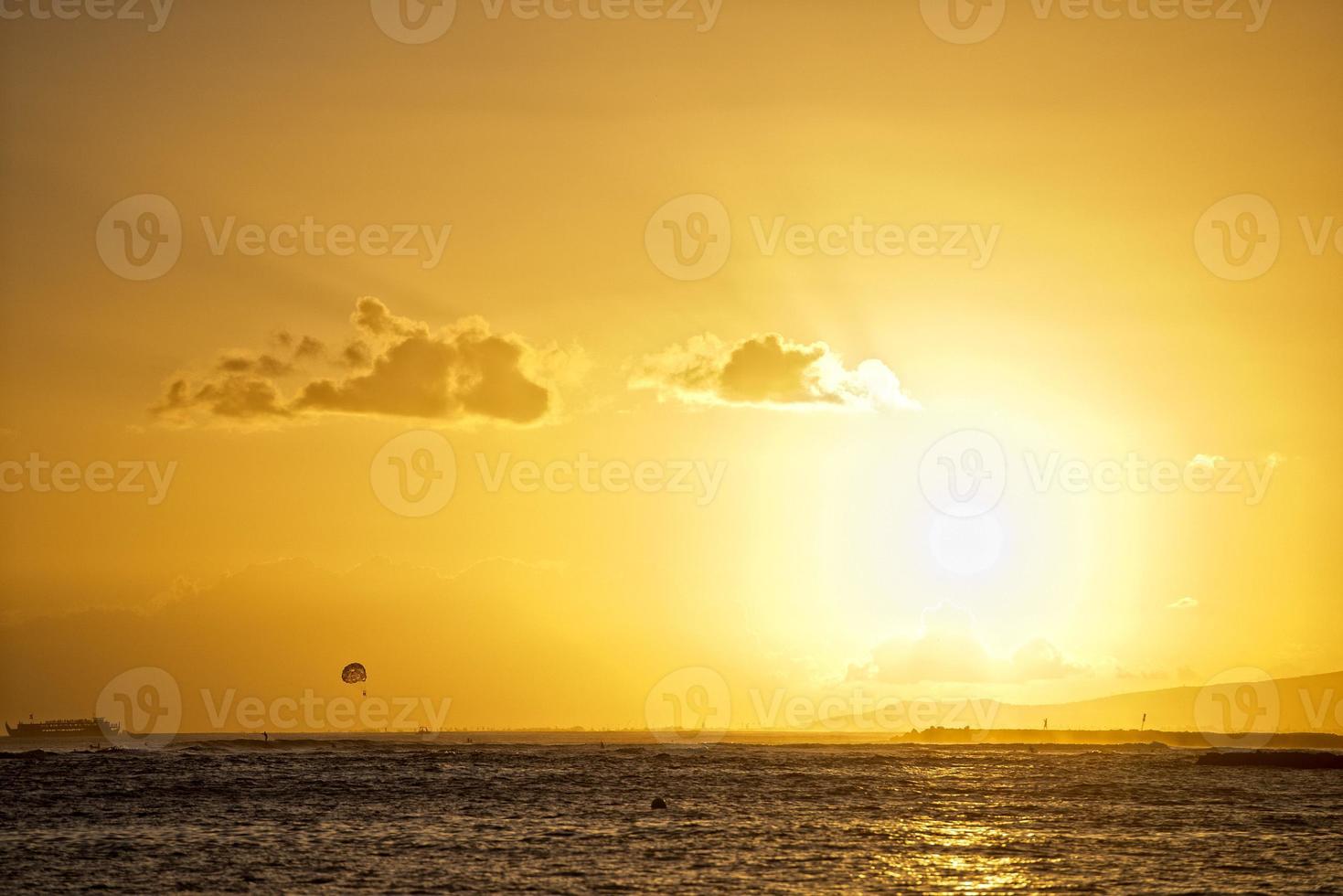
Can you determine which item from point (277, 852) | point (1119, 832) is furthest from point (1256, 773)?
point (277, 852)

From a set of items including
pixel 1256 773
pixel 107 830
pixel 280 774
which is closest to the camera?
pixel 107 830

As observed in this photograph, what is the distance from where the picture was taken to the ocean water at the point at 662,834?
60969 mm

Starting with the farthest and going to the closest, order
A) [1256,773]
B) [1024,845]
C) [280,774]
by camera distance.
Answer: [1256,773]
[280,774]
[1024,845]

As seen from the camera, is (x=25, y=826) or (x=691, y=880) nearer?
(x=691, y=880)

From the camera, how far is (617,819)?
90688 millimetres

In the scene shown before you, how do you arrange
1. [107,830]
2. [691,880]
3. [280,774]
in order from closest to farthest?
[691,880] < [107,830] < [280,774]

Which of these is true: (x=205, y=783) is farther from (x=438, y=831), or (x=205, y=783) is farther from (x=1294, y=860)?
(x=1294, y=860)

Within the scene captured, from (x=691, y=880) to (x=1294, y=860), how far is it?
114 feet

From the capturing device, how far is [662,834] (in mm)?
80375

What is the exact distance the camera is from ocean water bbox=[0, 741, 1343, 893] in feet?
200

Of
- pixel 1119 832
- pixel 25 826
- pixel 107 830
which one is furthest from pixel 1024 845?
pixel 25 826

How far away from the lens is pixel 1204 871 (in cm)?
6456

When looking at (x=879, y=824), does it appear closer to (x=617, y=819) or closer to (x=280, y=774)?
(x=617, y=819)

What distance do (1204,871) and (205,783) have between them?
98474mm
